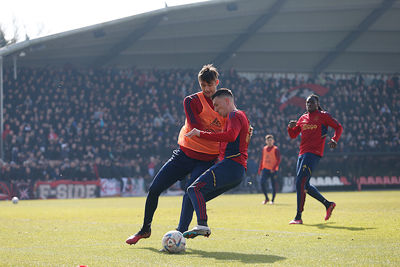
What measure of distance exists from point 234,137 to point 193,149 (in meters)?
0.85

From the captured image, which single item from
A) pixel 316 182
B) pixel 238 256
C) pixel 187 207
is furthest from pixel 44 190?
pixel 238 256

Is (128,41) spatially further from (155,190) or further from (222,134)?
(222,134)

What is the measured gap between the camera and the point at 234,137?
7031 mm

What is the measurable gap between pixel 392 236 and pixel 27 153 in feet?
72.7

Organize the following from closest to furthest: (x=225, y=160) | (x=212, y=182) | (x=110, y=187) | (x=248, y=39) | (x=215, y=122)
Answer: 1. (x=212, y=182)
2. (x=225, y=160)
3. (x=215, y=122)
4. (x=110, y=187)
5. (x=248, y=39)

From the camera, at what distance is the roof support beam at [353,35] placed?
3381cm

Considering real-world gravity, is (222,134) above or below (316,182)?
above

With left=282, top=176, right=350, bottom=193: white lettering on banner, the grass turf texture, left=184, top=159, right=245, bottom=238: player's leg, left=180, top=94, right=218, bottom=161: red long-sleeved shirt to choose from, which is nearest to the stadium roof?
left=282, top=176, right=350, bottom=193: white lettering on banner

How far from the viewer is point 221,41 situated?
119 ft

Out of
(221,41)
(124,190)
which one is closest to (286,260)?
(124,190)

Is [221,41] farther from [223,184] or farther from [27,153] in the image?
[223,184]

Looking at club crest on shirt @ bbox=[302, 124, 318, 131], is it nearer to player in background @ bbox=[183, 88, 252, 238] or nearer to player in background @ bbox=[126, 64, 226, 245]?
player in background @ bbox=[126, 64, 226, 245]

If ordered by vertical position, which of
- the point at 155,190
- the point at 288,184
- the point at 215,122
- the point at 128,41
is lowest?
the point at 288,184

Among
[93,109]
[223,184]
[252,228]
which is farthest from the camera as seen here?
[93,109]
